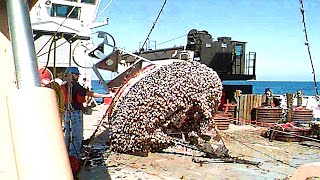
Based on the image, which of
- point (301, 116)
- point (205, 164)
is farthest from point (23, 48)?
point (301, 116)

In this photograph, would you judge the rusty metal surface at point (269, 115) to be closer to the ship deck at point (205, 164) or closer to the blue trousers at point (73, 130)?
the ship deck at point (205, 164)

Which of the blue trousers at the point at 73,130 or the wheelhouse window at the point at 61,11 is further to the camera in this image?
the wheelhouse window at the point at 61,11

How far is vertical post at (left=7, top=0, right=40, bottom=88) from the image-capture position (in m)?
1.26

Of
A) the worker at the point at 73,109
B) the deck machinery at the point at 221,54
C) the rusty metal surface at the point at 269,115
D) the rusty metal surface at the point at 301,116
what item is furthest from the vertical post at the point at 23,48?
the deck machinery at the point at 221,54

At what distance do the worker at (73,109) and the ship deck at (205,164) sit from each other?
64 cm

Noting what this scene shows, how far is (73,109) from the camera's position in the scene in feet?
28.4

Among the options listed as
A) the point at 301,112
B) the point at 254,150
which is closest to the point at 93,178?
the point at 254,150

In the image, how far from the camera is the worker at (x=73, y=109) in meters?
8.35

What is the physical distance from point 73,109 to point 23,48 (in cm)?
756

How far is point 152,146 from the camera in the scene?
10484mm

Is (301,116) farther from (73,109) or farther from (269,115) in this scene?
(73,109)

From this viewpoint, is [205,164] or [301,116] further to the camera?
[301,116]

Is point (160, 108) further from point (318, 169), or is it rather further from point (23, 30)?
point (23, 30)

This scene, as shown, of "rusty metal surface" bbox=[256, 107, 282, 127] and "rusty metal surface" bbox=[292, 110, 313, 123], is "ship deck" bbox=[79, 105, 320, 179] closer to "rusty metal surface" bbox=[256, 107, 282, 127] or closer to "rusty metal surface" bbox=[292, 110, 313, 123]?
"rusty metal surface" bbox=[256, 107, 282, 127]
